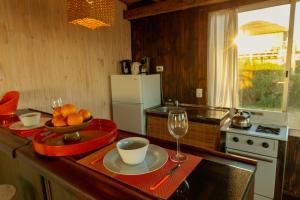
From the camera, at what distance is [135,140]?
0.94 meters

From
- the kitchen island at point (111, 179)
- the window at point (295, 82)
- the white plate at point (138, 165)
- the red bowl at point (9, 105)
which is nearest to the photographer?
the kitchen island at point (111, 179)

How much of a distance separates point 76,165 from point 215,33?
2385 millimetres

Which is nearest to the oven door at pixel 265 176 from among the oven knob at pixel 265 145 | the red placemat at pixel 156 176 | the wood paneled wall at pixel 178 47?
the oven knob at pixel 265 145

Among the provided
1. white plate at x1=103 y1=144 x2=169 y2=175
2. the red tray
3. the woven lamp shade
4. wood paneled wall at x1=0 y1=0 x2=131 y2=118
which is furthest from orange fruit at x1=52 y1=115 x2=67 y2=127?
wood paneled wall at x1=0 y1=0 x2=131 y2=118

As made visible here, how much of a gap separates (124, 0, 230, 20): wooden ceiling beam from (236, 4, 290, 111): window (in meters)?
0.52

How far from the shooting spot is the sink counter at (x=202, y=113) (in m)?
2.23

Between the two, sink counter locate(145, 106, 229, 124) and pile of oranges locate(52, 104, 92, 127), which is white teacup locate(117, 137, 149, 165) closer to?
pile of oranges locate(52, 104, 92, 127)

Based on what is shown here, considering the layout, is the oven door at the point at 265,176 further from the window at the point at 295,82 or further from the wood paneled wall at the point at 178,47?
the wood paneled wall at the point at 178,47

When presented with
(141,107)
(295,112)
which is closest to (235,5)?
(295,112)

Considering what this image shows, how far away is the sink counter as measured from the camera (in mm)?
2227

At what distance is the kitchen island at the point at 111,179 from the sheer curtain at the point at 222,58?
1.74m

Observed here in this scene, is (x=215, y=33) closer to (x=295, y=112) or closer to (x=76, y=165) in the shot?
(x=295, y=112)

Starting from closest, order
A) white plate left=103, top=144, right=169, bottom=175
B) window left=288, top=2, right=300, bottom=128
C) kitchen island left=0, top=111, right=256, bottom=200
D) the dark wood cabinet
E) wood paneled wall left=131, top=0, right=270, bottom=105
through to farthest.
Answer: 1. kitchen island left=0, top=111, right=256, bottom=200
2. white plate left=103, top=144, right=169, bottom=175
3. window left=288, top=2, right=300, bottom=128
4. the dark wood cabinet
5. wood paneled wall left=131, top=0, right=270, bottom=105

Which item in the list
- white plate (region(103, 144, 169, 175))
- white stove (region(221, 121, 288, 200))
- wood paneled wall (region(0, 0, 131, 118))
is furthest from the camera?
wood paneled wall (region(0, 0, 131, 118))
